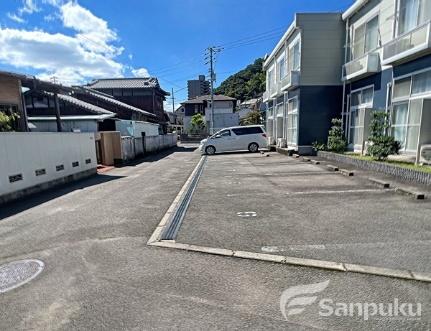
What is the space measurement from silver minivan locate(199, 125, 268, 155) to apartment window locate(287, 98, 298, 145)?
6.43 ft

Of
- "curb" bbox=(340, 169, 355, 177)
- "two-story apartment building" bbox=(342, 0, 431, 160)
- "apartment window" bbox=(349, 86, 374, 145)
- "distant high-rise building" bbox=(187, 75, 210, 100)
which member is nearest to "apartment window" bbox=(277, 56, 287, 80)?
"two-story apartment building" bbox=(342, 0, 431, 160)

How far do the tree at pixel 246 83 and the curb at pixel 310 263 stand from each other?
64145 mm

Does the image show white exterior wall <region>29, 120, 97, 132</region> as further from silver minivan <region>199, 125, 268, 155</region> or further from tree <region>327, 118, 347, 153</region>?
tree <region>327, 118, 347, 153</region>

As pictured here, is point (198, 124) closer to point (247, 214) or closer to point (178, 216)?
point (178, 216)

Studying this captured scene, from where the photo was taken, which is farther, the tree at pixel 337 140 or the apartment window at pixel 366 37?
the tree at pixel 337 140

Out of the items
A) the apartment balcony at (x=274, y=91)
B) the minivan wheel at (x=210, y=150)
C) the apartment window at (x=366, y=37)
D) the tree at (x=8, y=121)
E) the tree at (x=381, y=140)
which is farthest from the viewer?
the apartment balcony at (x=274, y=91)

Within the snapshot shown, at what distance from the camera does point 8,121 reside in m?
11.0

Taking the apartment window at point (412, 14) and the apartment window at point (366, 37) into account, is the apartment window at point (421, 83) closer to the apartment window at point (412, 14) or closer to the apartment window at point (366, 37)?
the apartment window at point (412, 14)

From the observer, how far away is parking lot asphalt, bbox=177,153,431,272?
349 centimetres

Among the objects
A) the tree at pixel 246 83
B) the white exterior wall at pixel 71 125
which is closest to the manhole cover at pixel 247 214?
the white exterior wall at pixel 71 125

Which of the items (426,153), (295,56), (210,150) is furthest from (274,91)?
(426,153)

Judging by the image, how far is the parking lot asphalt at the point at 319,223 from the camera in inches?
138

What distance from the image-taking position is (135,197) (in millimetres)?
7219

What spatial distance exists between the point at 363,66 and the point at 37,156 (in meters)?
13.3
